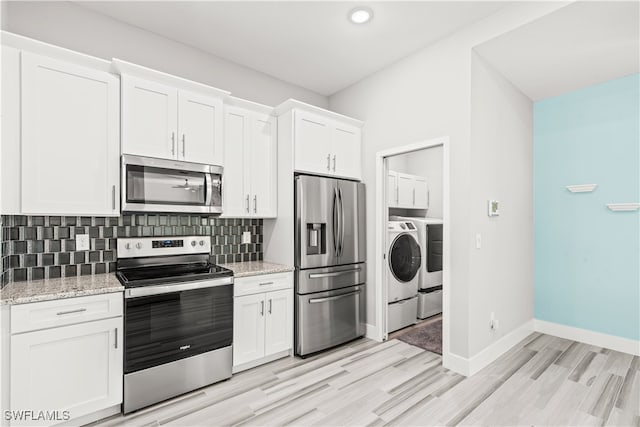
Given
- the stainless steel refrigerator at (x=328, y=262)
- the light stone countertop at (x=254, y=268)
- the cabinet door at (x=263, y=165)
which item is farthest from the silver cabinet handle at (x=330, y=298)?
the cabinet door at (x=263, y=165)

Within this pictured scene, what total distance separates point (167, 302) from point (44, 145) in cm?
→ 130

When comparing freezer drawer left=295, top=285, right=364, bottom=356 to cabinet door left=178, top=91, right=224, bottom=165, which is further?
freezer drawer left=295, top=285, right=364, bottom=356

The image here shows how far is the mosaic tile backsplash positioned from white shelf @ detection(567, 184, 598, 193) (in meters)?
3.87

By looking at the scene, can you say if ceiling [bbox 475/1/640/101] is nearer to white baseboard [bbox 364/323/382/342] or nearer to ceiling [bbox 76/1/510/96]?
ceiling [bbox 76/1/510/96]

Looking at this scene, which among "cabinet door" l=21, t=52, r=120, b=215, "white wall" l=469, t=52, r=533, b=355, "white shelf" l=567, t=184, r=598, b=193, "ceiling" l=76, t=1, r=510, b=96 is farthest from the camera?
"white shelf" l=567, t=184, r=598, b=193

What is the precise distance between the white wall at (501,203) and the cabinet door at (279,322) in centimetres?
160

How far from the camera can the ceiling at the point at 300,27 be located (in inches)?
97.6

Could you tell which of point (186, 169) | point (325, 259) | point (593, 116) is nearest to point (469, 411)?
point (325, 259)

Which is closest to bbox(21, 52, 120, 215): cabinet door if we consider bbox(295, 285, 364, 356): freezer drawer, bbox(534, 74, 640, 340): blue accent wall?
bbox(295, 285, 364, 356): freezer drawer

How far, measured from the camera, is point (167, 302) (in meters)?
2.23

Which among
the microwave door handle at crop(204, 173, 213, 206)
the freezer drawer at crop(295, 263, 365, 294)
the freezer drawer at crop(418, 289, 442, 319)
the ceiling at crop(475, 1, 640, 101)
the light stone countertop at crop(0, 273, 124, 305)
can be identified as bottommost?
the freezer drawer at crop(418, 289, 442, 319)

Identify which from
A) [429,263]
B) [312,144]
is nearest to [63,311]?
[312,144]

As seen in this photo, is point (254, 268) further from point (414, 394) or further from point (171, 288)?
point (414, 394)

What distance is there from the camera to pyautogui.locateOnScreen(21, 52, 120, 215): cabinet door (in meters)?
2.01
